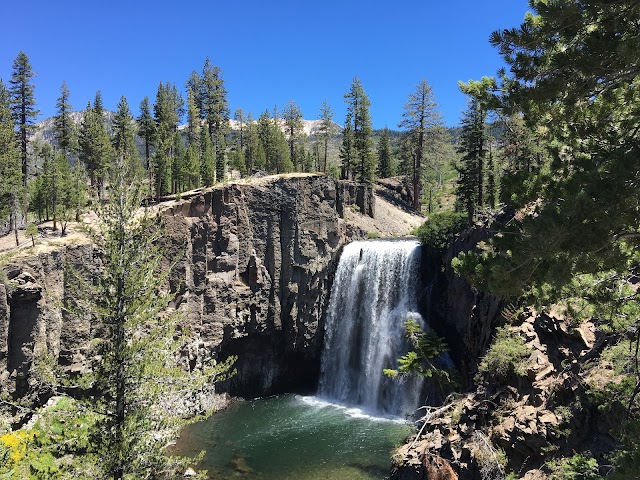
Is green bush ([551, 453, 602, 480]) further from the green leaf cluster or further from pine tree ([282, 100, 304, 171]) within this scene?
pine tree ([282, 100, 304, 171])

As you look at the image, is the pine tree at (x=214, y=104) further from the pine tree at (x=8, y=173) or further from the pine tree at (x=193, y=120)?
the pine tree at (x=8, y=173)

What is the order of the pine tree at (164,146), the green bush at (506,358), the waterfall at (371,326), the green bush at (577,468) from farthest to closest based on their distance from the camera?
the pine tree at (164,146), the waterfall at (371,326), the green bush at (506,358), the green bush at (577,468)

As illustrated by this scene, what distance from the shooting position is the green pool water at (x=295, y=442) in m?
20.4

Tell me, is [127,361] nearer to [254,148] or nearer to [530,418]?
[530,418]

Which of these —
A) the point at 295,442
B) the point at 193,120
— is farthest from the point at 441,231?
the point at 193,120

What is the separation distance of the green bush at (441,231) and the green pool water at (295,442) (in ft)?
38.4

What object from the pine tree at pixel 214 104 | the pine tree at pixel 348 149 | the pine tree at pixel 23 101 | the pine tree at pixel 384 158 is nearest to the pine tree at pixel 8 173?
the pine tree at pixel 23 101

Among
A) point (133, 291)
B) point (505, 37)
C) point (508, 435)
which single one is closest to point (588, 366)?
point (508, 435)

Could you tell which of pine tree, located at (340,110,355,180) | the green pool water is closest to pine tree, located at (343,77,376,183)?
pine tree, located at (340,110,355,180)

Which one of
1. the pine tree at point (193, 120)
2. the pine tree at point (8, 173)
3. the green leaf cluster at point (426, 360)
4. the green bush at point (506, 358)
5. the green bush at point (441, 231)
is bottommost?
the green leaf cluster at point (426, 360)

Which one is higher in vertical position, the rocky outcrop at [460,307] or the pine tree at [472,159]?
the pine tree at [472,159]

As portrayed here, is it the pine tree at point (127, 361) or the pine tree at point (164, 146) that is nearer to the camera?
the pine tree at point (127, 361)

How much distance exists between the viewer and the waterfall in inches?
1143

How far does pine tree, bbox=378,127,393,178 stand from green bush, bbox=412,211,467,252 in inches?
1464
